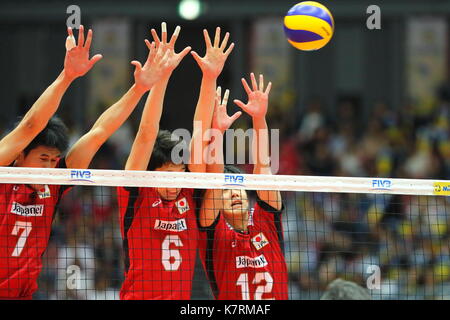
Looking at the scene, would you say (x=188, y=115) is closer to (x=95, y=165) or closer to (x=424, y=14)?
(x=95, y=165)

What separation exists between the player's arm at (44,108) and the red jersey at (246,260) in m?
1.66

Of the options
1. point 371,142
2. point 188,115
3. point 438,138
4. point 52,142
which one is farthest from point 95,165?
point 52,142

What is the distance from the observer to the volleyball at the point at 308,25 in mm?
8180

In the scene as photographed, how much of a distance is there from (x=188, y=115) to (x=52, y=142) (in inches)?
433

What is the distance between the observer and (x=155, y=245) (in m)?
7.12

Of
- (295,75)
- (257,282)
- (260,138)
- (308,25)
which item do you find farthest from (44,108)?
(295,75)

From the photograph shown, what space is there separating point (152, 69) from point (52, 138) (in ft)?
3.36

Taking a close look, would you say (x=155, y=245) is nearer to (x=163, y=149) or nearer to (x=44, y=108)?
(x=163, y=149)

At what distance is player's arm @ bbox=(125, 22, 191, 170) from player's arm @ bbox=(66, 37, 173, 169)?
55mm

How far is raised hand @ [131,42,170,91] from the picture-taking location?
6977 millimetres

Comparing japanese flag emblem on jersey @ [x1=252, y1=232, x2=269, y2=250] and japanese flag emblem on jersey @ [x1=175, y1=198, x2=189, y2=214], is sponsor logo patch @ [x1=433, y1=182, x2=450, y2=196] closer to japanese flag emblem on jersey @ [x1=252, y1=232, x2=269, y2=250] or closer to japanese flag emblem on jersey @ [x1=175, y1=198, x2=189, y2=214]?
japanese flag emblem on jersey @ [x1=252, y1=232, x2=269, y2=250]

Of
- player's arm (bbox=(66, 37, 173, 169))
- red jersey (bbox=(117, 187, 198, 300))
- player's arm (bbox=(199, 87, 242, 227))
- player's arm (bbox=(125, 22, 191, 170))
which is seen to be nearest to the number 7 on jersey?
player's arm (bbox=(66, 37, 173, 169))

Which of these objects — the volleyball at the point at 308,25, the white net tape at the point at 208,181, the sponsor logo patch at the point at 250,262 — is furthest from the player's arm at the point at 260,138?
the volleyball at the point at 308,25

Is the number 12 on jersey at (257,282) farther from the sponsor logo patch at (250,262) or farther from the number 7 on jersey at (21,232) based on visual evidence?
the number 7 on jersey at (21,232)
